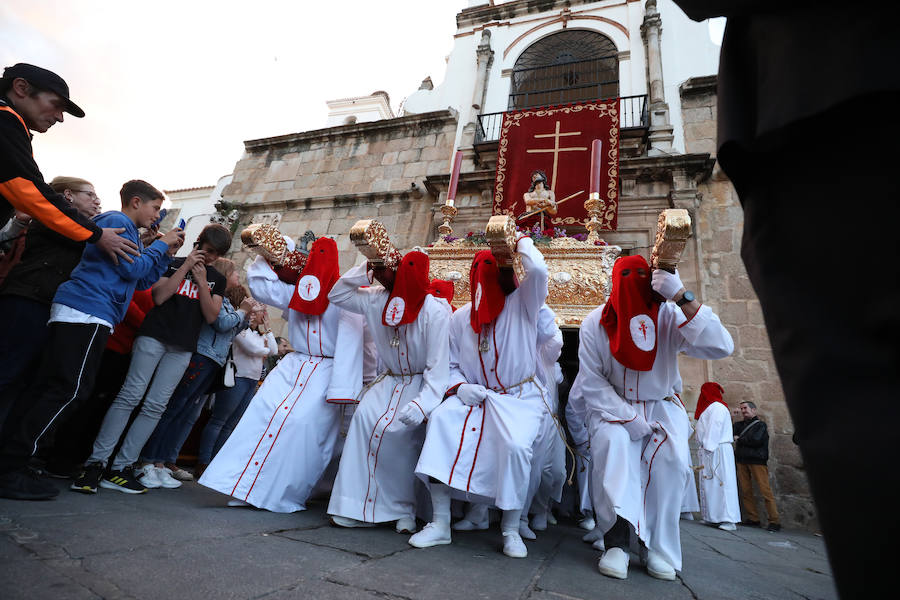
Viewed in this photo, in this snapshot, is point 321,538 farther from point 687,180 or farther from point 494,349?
point 687,180

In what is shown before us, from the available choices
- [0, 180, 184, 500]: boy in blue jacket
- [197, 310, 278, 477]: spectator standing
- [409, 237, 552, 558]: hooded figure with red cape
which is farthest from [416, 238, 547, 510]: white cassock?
[197, 310, 278, 477]: spectator standing

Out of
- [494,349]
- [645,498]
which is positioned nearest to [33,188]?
[494,349]

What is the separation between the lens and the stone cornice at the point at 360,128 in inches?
386

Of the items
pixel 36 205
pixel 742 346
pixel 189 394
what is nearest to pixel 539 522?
pixel 189 394

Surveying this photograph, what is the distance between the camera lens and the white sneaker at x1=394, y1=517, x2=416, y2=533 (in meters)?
2.60

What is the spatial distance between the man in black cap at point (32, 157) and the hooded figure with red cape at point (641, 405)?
2.88m

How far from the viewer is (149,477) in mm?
3152

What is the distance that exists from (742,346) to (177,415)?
6.88 m

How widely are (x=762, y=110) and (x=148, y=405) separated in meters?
3.59

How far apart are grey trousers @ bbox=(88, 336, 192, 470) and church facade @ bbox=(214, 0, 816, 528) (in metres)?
4.04

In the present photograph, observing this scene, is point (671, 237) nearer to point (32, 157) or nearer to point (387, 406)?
point (387, 406)

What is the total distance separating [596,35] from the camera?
984cm

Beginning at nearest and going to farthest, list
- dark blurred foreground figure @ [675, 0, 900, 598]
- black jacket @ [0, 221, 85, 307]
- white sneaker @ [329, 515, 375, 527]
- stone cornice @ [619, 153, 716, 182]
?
dark blurred foreground figure @ [675, 0, 900, 598]
black jacket @ [0, 221, 85, 307]
white sneaker @ [329, 515, 375, 527]
stone cornice @ [619, 153, 716, 182]

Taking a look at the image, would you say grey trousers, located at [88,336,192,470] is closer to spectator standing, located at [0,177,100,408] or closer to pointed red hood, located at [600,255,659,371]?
spectator standing, located at [0,177,100,408]
